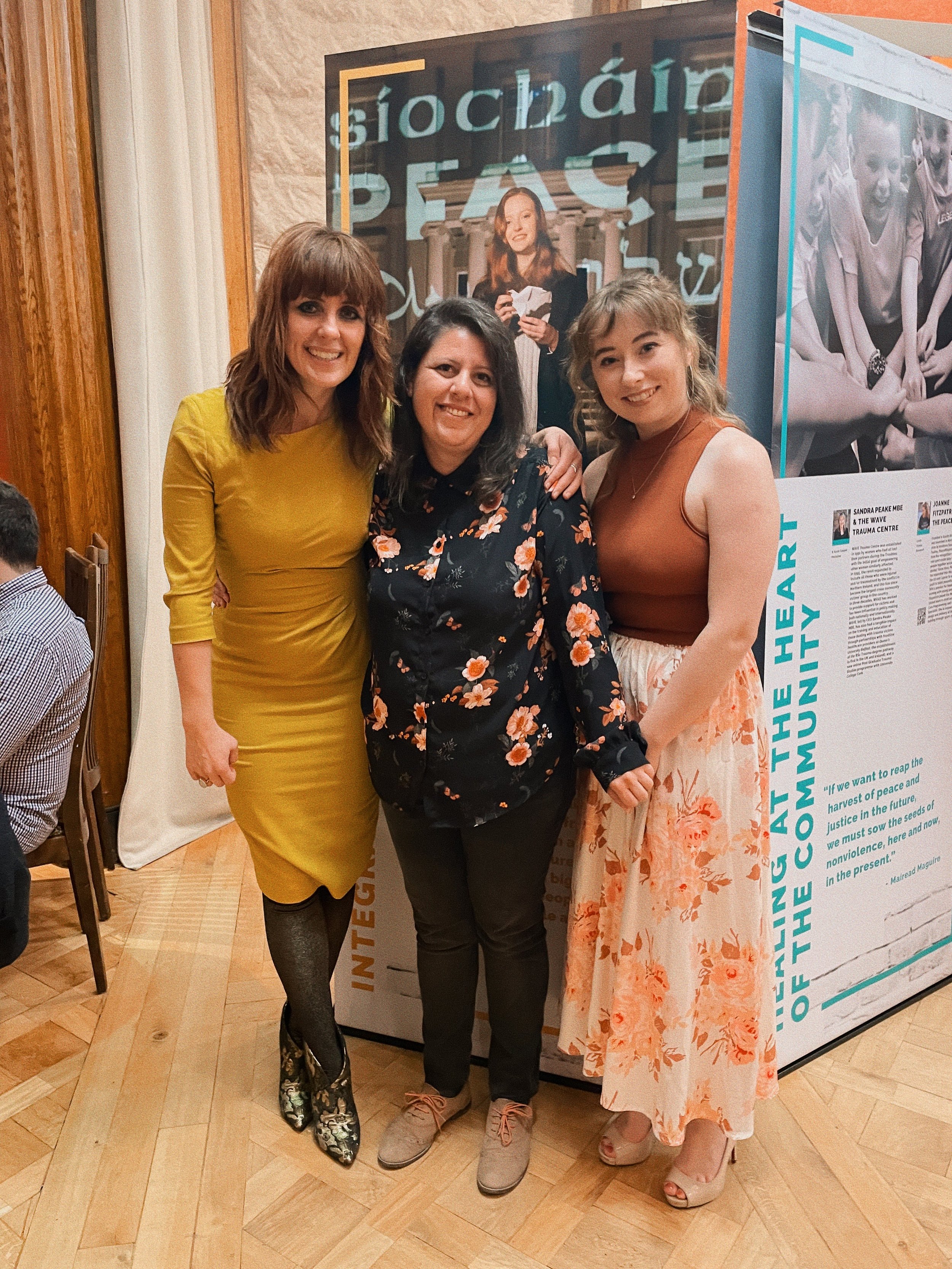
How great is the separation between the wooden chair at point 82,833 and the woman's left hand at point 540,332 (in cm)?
126

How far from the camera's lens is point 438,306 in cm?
162

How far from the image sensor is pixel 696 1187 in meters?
1.77

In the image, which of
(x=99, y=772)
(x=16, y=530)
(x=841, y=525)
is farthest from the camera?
(x=99, y=772)

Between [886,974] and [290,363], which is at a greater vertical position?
[290,363]

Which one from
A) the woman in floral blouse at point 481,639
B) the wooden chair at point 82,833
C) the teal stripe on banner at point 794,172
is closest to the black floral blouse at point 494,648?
the woman in floral blouse at point 481,639

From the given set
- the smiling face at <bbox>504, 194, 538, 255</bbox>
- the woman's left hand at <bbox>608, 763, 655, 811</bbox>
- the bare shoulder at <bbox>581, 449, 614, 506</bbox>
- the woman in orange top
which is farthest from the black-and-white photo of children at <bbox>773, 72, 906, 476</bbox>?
the woman's left hand at <bbox>608, 763, 655, 811</bbox>

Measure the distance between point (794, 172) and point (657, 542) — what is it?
0.73m

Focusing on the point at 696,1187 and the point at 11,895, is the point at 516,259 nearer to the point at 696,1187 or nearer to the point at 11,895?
the point at 11,895

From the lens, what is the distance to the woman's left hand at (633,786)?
1.57 metres

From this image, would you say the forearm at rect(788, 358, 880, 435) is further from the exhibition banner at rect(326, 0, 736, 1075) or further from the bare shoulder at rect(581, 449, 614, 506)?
the bare shoulder at rect(581, 449, 614, 506)

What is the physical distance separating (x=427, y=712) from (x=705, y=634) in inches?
18.4

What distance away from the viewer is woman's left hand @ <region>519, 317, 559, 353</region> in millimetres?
1855

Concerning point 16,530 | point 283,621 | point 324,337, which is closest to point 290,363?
point 324,337

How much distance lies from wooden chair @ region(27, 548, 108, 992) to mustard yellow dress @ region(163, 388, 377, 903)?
765 millimetres
